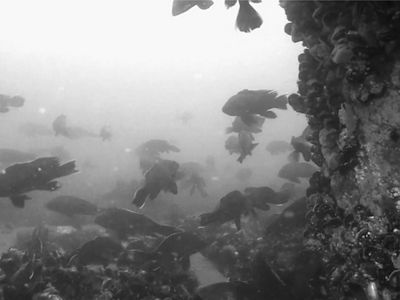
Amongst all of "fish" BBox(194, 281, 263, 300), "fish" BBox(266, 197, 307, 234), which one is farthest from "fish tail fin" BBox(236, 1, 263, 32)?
"fish" BBox(194, 281, 263, 300)

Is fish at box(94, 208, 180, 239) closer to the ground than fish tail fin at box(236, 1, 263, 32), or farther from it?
closer to the ground

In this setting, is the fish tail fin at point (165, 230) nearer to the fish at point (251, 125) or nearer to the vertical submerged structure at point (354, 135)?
the fish at point (251, 125)

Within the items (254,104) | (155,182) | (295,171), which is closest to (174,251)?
(155,182)

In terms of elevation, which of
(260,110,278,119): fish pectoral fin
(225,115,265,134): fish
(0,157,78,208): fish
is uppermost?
(260,110,278,119): fish pectoral fin

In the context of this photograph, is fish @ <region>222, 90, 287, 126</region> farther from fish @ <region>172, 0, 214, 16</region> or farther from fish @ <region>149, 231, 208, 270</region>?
fish @ <region>172, 0, 214, 16</region>

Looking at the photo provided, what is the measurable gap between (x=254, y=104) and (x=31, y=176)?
4074mm

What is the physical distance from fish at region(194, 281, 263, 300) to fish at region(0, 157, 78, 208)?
300 centimetres

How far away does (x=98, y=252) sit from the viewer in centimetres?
596

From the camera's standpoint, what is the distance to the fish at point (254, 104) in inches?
265

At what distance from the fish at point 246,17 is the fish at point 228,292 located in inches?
127

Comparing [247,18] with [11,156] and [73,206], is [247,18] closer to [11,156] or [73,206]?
[73,206]

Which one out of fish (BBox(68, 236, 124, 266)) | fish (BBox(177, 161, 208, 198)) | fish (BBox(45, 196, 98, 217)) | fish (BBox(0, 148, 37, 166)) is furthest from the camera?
fish (BBox(0, 148, 37, 166))

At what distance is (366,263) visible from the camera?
307 cm

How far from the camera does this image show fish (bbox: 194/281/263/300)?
479 centimetres
